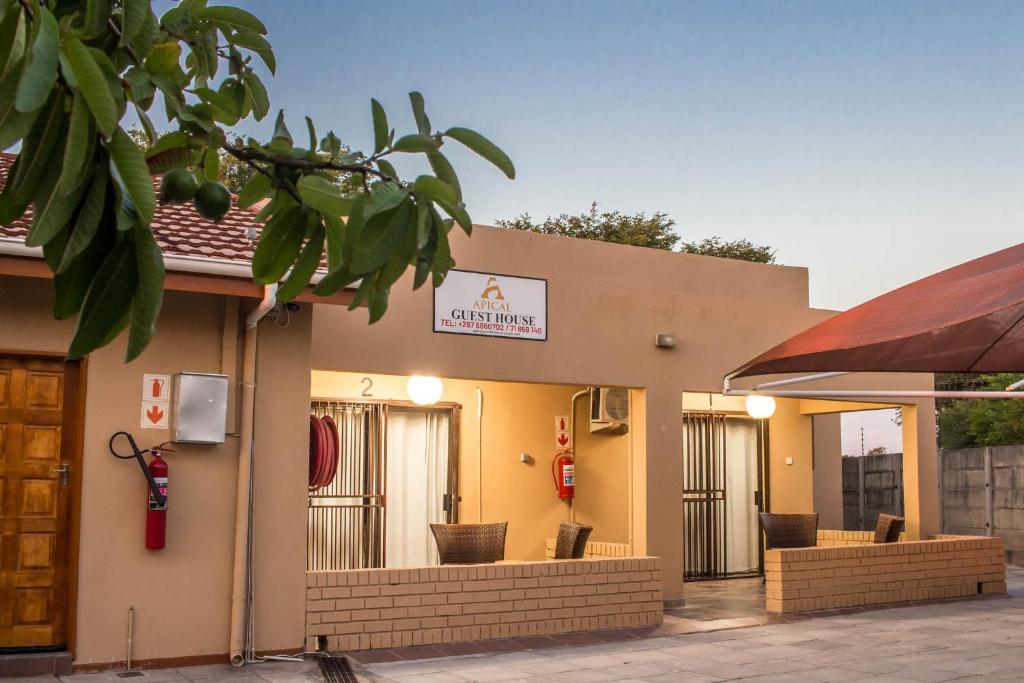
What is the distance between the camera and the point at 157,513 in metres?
8.27

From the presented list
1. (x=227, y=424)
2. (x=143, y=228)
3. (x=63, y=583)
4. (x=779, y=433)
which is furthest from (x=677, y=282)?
(x=143, y=228)

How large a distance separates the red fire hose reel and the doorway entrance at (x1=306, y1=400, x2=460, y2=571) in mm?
3752

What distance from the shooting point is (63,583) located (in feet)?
27.0

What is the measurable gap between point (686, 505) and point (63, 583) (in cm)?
945

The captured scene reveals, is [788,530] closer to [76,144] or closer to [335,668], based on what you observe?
[335,668]

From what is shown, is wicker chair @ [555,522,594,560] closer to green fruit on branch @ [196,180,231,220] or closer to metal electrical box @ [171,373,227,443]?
metal electrical box @ [171,373,227,443]

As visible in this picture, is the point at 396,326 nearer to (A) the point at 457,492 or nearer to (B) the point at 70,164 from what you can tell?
(A) the point at 457,492

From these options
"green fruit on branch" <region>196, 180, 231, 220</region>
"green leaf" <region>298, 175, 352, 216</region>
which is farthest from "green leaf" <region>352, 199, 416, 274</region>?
"green fruit on branch" <region>196, 180, 231, 220</region>

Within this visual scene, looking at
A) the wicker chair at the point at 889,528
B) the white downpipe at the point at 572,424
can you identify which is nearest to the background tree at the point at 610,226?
the white downpipe at the point at 572,424

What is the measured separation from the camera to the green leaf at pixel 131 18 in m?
2.10

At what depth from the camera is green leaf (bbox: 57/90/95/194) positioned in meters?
1.76

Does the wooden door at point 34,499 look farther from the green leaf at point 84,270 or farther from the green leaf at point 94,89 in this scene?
the green leaf at point 94,89

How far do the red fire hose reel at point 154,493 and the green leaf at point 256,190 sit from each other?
20.1 feet

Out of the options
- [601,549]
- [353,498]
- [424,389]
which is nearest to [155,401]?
[424,389]
